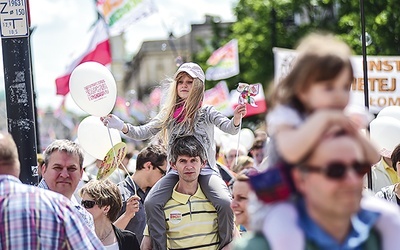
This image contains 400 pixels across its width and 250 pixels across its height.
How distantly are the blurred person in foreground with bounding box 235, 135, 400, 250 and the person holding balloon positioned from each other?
360 centimetres

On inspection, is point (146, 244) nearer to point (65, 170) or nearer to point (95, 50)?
point (65, 170)

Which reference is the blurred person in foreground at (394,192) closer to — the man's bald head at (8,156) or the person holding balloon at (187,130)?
the person holding balloon at (187,130)

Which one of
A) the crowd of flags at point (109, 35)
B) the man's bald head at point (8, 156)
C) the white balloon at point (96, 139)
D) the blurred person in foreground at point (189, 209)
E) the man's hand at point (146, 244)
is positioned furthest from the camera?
the crowd of flags at point (109, 35)

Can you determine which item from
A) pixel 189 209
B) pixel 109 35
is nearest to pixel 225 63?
pixel 109 35

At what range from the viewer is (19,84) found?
6.45 metres

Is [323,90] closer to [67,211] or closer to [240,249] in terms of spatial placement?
[240,249]

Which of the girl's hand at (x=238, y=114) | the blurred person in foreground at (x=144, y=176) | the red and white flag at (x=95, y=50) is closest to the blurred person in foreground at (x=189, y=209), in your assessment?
the girl's hand at (x=238, y=114)

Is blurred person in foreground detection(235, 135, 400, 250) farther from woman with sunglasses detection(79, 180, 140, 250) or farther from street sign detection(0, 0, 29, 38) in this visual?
street sign detection(0, 0, 29, 38)

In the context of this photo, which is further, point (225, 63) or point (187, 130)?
point (225, 63)

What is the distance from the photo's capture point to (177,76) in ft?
23.4

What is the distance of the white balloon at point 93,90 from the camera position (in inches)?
305

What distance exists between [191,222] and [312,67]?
12.6 ft

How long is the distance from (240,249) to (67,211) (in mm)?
1312

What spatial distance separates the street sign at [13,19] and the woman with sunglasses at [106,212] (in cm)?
128
